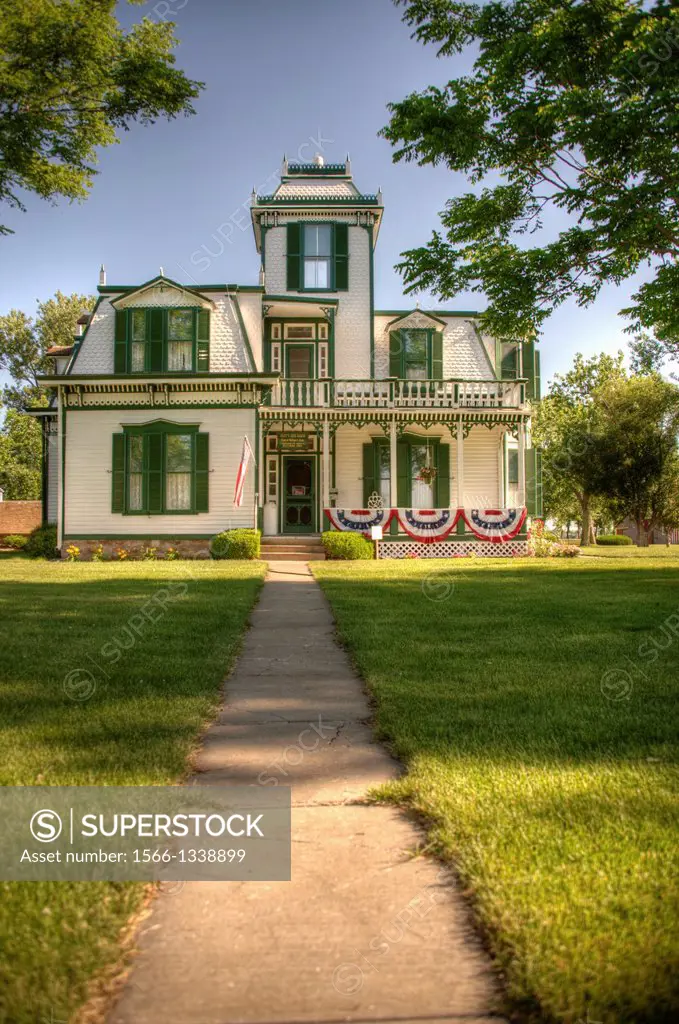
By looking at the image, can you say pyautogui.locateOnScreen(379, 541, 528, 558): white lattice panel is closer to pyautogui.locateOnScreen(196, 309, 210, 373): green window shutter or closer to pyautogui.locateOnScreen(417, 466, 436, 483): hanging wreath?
pyautogui.locateOnScreen(417, 466, 436, 483): hanging wreath

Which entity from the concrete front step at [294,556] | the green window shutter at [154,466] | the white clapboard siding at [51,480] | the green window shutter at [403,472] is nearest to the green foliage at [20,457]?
the white clapboard siding at [51,480]

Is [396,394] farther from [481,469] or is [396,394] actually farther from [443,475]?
[481,469]

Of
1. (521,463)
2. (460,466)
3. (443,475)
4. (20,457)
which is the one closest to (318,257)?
(443,475)

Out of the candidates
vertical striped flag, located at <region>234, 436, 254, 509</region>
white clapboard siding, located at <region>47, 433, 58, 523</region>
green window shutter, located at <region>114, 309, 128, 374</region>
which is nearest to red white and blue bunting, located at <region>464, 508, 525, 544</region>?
vertical striped flag, located at <region>234, 436, 254, 509</region>

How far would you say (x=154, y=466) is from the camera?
68.6 ft

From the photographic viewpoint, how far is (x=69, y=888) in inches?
92.0

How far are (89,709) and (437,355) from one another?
67.9 feet

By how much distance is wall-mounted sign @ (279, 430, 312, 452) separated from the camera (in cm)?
2278

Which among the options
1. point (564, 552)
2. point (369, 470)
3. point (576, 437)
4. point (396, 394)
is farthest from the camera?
point (576, 437)

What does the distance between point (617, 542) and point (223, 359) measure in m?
26.8

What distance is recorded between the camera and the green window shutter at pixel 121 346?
2130 cm

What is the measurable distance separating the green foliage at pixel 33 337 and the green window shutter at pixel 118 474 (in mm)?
31378

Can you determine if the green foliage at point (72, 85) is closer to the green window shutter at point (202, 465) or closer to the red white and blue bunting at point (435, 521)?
the green window shutter at point (202, 465)

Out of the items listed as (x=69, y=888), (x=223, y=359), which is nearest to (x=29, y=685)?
(x=69, y=888)
